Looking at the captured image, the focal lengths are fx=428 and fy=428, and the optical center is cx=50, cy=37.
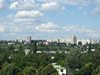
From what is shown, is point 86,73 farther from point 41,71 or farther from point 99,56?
point 99,56

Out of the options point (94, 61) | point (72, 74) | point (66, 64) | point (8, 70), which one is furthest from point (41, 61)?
point (8, 70)

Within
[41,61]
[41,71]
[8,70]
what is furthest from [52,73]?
[41,61]

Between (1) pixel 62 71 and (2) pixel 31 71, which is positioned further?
(1) pixel 62 71

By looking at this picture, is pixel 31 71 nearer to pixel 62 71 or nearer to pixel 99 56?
pixel 62 71

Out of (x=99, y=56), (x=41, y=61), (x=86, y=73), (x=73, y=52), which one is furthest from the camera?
(x=73, y=52)

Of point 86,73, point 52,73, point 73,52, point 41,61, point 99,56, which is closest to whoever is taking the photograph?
point 52,73

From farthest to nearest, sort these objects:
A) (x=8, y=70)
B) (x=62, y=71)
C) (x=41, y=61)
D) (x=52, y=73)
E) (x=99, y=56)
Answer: (x=99, y=56) < (x=41, y=61) < (x=62, y=71) < (x=8, y=70) < (x=52, y=73)

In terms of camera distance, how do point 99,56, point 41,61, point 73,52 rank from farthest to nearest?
point 73,52, point 99,56, point 41,61

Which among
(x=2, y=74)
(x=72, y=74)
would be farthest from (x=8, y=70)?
(x=72, y=74)

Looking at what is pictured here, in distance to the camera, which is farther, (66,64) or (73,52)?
(73,52)
